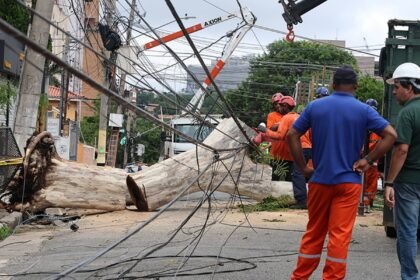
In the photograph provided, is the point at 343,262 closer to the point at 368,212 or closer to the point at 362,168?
the point at 362,168

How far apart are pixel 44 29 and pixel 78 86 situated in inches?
1258

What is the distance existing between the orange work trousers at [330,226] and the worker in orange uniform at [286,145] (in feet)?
5.14

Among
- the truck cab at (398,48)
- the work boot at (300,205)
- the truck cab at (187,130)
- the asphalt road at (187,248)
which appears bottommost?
the asphalt road at (187,248)

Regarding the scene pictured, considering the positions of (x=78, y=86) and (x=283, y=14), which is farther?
(x=78, y=86)

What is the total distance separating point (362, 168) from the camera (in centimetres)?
516

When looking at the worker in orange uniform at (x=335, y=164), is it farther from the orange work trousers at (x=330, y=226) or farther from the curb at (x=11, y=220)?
the curb at (x=11, y=220)

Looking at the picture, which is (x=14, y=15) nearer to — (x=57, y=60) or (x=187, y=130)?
(x=187, y=130)

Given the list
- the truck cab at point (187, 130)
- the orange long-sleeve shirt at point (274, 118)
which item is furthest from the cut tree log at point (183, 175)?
the orange long-sleeve shirt at point (274, 118)

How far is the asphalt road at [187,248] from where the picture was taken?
20.5 feet

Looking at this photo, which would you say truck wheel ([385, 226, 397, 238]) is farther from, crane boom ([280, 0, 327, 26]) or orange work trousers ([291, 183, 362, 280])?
crane boom ([280, 0, 327, 26])

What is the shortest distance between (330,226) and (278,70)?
44473 millimetres

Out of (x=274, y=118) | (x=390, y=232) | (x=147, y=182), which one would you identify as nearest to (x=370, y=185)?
(x=274, y=118)

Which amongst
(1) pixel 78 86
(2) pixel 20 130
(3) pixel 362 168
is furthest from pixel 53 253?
(1) pixel 78 86

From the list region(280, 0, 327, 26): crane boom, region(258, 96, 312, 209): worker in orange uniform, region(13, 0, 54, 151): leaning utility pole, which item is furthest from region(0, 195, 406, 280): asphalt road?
region(280, 0, 327, 26): crane boom
